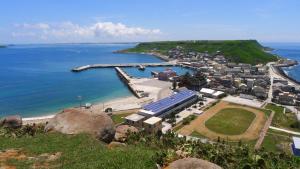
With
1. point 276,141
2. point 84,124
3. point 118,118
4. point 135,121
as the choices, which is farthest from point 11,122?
point 276,141

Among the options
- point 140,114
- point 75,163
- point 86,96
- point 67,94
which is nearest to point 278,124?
point 140,114

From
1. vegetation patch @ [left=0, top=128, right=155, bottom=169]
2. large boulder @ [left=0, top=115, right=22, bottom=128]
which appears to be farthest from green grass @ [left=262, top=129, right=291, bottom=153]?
large boulder @ [left=0, top=115, right=22, bottom=128]

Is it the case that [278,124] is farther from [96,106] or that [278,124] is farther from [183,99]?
[96,106]

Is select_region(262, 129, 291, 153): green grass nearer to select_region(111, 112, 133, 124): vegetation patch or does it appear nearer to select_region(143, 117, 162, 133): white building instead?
select_region(143, 117, 162, 133): white building

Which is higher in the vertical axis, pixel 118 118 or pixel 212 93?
pixel 212 93

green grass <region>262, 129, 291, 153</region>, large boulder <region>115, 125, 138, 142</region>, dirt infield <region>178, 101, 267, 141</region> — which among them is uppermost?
large boulder <region>115, 125, 138, 142</region>

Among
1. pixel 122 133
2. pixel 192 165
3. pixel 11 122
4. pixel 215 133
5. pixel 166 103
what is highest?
pixel 192 165

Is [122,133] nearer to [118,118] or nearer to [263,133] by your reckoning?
[118,118]
